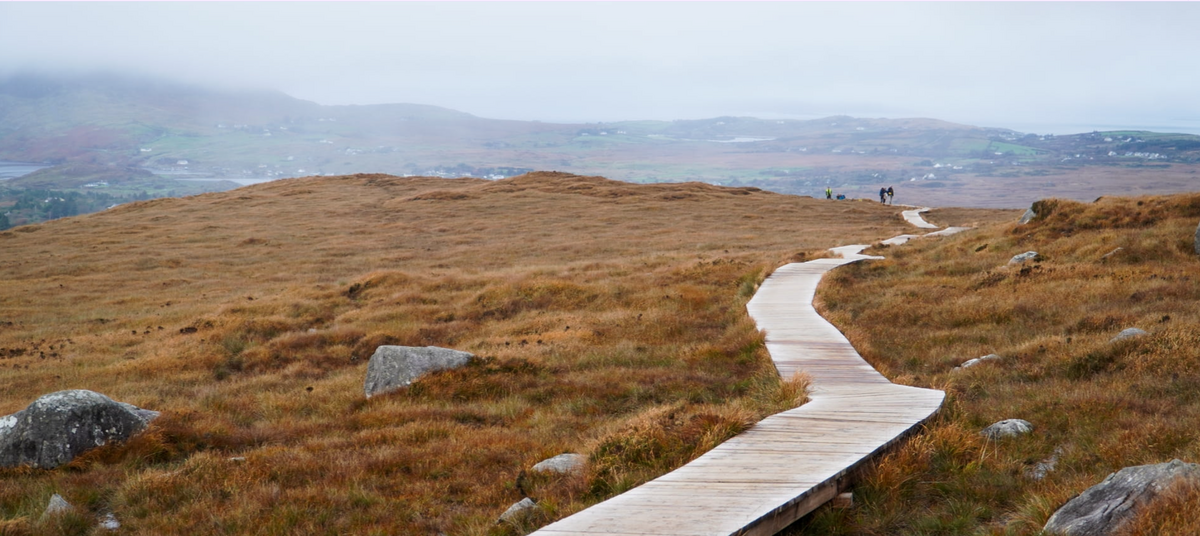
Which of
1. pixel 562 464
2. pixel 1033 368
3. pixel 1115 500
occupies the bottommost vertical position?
pixel 562 464

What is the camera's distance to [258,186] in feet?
285

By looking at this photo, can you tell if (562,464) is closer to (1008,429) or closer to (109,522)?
(109,522)

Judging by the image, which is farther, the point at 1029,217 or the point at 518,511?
the point at 1029,217

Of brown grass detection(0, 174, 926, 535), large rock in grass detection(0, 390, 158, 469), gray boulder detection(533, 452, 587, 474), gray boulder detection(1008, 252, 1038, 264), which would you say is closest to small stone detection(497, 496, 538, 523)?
brown grass detection(0, 174, 926, 535)

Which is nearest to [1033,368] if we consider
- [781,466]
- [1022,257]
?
[781,466]

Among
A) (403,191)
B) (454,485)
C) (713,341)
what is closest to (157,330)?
(713,341)

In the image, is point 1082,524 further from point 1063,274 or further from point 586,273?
point 586,273

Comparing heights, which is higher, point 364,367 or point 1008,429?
point 1008,429

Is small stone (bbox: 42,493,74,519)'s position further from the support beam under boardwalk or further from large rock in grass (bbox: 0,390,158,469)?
the support beam under boardwalk

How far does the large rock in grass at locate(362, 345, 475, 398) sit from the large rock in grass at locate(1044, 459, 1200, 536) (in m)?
10.2

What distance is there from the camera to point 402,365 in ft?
44.5

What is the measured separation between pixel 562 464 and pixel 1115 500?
16.5 ft

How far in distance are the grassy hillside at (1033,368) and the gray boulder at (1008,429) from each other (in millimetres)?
147

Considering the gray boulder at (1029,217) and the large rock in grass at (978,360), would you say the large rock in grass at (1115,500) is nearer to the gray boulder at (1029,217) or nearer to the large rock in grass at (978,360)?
the large rock in grass at (978,360)
